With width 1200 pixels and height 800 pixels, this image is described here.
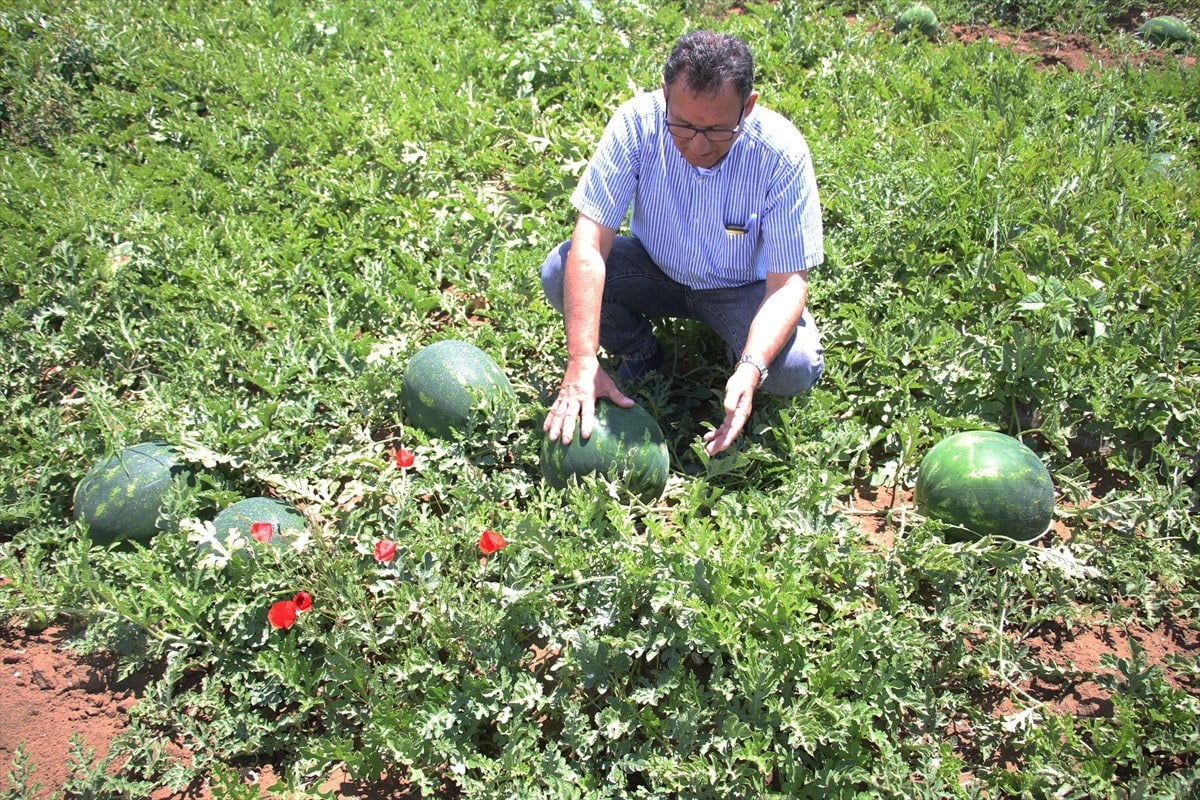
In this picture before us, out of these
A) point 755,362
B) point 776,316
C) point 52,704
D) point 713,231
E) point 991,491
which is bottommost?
point 52,704

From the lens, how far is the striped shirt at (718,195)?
3484mm

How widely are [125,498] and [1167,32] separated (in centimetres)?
747

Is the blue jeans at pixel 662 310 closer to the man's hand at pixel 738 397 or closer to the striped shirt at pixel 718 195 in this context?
the striped shirt at pixel 718 195

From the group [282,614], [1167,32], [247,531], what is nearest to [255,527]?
[247,531]

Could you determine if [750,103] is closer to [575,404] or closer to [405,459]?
[575,404]

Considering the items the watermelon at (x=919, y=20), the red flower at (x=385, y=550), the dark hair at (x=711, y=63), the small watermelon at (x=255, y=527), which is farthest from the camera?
the watermelon at (x=919, y=20)

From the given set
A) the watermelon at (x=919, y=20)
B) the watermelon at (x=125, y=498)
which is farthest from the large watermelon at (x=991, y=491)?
the watermelon at (x=919, y=20)

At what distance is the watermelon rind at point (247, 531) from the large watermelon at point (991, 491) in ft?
7.85

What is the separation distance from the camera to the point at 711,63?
9.95 feet

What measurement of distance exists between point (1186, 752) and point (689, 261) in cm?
243

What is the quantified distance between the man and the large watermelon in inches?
26.7

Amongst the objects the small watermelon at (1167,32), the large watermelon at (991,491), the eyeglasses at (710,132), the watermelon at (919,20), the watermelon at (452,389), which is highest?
the eyeglasses at (710,132)

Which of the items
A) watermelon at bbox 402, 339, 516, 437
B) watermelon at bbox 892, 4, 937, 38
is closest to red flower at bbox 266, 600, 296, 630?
watermelon at bbox 402, 339, 516, 437

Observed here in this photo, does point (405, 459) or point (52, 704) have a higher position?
point (405, 459)
